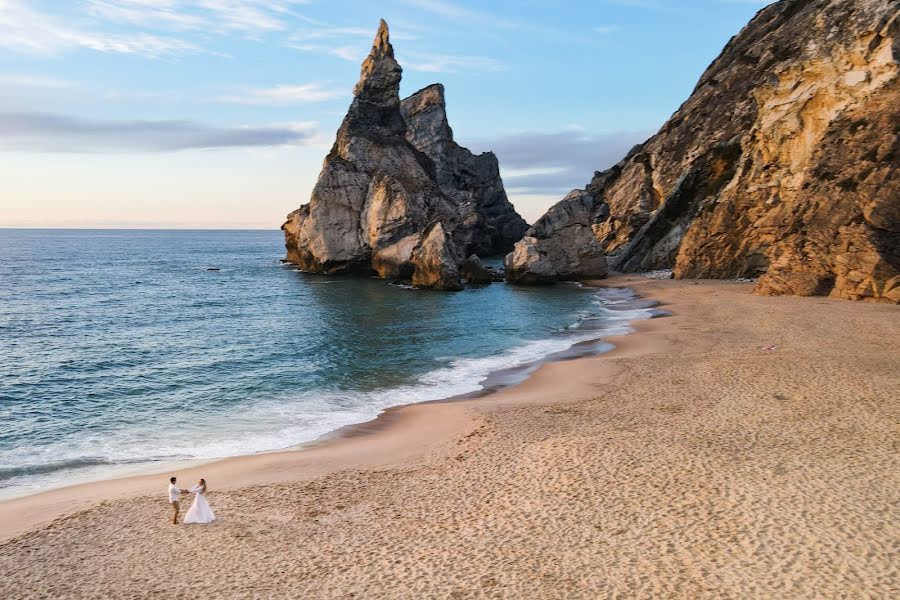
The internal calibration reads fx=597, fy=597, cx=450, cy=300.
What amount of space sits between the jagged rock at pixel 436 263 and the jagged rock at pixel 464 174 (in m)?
37.4

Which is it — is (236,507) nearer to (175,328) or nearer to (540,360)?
(540,360)

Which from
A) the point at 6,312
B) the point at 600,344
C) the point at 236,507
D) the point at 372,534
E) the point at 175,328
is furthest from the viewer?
the point at 6,312

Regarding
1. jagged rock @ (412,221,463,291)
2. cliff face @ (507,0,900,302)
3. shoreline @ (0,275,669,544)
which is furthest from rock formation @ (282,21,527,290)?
shoreline @ (0,275,669,544)

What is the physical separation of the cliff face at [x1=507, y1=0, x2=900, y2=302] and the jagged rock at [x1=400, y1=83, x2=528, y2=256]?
119 feet

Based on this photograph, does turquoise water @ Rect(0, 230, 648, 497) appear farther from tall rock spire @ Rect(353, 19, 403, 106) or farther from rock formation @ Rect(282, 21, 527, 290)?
tall rock spire @ Rect(353, 19, 403, 106)

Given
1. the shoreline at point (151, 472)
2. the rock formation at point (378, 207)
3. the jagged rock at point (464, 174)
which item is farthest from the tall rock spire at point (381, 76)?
the shoreline at point (151, 472)

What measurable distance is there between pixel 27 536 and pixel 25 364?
20.8m

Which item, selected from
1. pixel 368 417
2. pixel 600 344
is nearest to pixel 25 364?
pixel 368 417

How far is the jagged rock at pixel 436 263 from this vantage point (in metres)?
62.0

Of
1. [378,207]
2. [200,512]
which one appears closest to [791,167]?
[378,207]

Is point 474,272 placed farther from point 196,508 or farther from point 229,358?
point 196,508

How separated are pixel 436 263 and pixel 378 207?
1267 centimetres

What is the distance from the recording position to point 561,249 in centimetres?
6731

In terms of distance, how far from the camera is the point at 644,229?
243 ft
